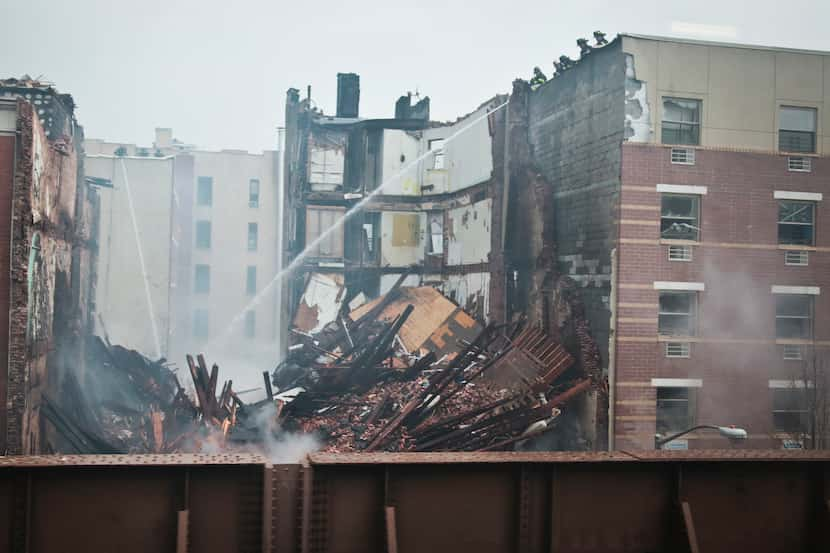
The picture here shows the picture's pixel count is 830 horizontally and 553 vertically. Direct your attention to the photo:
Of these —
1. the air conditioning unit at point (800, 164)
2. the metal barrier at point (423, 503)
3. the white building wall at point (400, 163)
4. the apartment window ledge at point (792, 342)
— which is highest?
the white building wall at point (400, 163)

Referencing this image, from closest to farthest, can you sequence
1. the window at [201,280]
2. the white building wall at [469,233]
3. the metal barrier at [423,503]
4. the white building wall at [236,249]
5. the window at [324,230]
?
the metal barrier at [423,503], the white building wall at [469,233], the window at [324,230], the white building wall at [236,249], the window at [201,280]

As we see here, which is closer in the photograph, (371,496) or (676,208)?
(371,496)

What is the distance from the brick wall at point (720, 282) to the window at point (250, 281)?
3488 cm

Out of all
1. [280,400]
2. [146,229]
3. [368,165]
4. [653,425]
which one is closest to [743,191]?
[653,425]

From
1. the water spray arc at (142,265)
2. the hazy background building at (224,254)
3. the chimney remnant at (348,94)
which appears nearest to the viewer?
the water spray arc at (142,265)

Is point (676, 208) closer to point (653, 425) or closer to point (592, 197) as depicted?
point (592, 197)

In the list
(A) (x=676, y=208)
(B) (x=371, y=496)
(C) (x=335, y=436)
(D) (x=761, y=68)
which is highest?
(D) (x=761, y=68)

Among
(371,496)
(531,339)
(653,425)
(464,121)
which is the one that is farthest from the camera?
(464,121)

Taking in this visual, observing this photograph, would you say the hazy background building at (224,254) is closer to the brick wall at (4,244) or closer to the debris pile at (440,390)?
the debris pile at (440,390)

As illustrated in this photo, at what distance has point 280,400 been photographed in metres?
21.0

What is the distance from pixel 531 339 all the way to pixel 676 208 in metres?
5.10

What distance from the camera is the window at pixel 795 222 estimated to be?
61.4 feet

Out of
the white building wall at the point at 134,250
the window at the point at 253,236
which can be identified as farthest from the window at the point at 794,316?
the window at the point at 253,236

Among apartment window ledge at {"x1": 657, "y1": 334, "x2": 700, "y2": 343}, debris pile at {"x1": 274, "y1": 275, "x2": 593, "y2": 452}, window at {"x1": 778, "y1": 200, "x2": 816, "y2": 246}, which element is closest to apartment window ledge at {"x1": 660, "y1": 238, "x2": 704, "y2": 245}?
apartment window ledge at {"x1": 657, "y1": 334, "x2": 700, "y2": 343}
